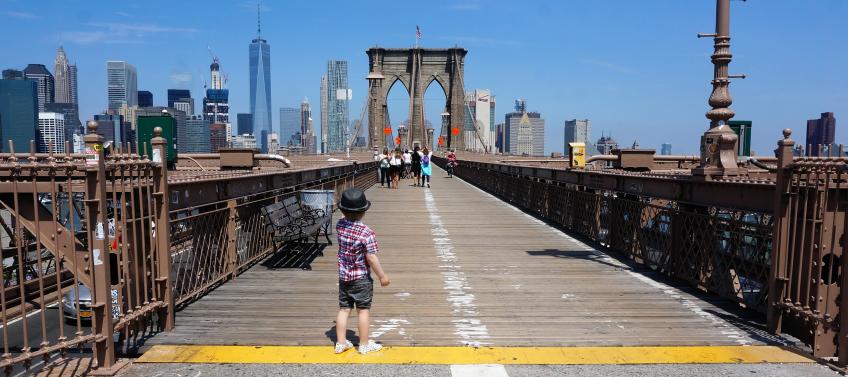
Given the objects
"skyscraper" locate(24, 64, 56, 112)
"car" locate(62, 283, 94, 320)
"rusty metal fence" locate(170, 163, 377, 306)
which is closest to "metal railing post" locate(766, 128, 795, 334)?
"rusty metal fence" locate(170, 163, 377, 306)

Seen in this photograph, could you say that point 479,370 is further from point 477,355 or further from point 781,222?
point 781,222

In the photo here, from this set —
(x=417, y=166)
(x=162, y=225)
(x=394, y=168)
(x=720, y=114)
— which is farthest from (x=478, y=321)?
(x=417, y=166)

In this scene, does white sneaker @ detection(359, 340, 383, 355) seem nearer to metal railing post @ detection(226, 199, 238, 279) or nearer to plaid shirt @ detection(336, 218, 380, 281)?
plaid shirt @ detection(336, 218, 380, 281)

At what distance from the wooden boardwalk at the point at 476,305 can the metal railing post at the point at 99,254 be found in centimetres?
64

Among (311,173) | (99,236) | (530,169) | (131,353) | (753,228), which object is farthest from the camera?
(530,169)

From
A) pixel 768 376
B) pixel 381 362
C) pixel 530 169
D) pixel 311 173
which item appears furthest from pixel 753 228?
pixel 530 169

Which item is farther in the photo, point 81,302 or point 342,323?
point 81,302

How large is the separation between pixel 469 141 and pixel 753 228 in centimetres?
10633

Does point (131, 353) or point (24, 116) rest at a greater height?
point (24, 116)

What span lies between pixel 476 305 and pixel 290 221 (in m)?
3.55

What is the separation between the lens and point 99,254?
4.40 m

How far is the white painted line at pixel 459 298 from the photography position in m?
5.27

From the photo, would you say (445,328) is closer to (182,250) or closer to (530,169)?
(182,250)

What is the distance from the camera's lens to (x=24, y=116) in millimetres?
76312
